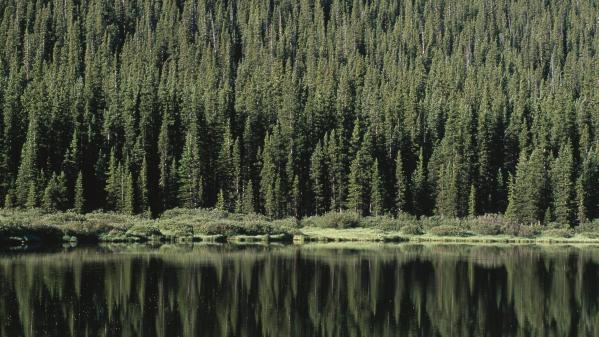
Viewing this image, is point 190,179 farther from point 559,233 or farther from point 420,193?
point 559,233

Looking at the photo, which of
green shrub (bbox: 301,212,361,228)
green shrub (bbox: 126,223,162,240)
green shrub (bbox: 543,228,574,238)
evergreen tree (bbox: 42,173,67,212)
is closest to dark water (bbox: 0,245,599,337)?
green shrub (bbox: 126,223,162,240)

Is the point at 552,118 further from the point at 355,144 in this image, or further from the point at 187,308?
the point at 187,308

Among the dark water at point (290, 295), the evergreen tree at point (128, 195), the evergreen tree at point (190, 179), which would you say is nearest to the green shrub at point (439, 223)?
the evergreen tree at point (190, 179)

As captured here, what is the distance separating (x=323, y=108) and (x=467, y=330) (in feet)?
287

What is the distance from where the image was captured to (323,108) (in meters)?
115

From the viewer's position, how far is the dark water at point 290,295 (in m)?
28.7

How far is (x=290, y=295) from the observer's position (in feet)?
120

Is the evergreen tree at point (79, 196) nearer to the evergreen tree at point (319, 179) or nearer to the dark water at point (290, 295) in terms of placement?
the evergreen tree at point (319, 179)

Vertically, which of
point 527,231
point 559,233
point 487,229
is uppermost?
point 487,229

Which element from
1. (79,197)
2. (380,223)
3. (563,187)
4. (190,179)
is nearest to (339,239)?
(380,223)

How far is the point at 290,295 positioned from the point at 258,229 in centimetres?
4424

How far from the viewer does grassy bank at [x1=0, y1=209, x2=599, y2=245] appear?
69.2 meters

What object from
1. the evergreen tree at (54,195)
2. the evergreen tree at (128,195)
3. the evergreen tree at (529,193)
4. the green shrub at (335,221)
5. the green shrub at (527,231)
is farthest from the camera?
the evergreen tree at (529,193)

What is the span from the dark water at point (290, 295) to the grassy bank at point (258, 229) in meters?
14.0
